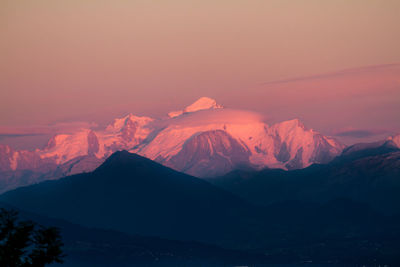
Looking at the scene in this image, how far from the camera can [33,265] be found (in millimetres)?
129000

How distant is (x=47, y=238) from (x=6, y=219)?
7312 millimetres

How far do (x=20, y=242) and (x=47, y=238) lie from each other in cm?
427

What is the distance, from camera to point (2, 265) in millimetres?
125438

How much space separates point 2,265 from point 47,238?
9823mm

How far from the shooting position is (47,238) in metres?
Answer: 133

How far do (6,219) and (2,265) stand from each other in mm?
10026

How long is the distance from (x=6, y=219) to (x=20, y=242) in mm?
4525

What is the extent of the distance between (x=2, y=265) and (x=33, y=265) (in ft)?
17.6

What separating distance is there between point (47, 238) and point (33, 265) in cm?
564

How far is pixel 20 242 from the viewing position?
5197 inches
